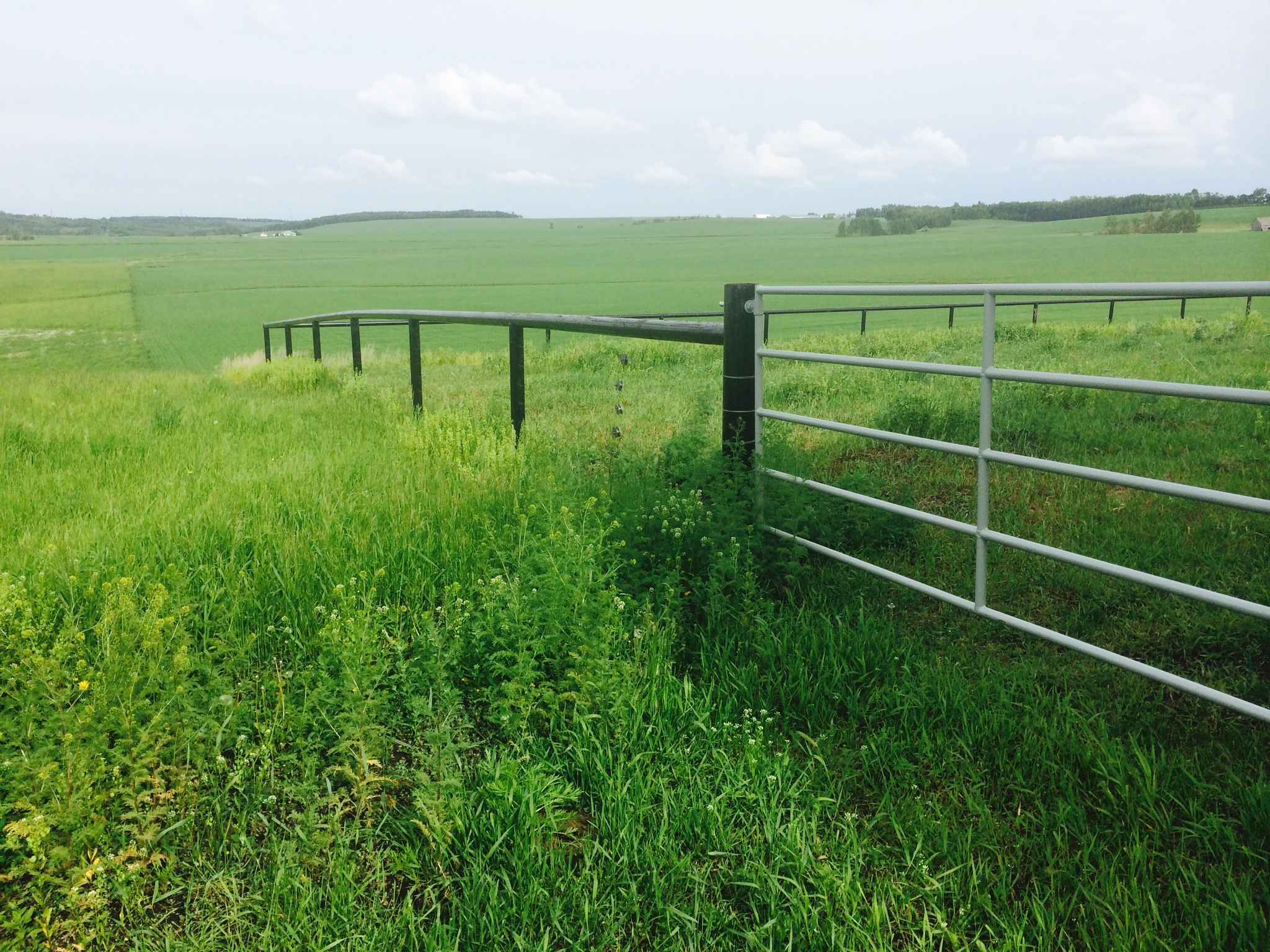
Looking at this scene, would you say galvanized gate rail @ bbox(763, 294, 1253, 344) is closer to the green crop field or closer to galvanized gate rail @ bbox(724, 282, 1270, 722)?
galvanized gate rail @ bbox(724, 282, 1270, 722)

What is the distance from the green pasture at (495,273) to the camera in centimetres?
3744

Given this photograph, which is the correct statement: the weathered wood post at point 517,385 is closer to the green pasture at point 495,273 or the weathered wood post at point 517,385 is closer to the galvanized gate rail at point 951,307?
the galvanized gate rail at point 951,307

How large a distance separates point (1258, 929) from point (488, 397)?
10.1 metres

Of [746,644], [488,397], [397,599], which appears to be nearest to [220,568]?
[397,599]

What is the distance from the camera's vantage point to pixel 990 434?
3674 millimetres

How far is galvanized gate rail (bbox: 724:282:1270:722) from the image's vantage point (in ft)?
9.42

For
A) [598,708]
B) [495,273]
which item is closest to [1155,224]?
[495,273]

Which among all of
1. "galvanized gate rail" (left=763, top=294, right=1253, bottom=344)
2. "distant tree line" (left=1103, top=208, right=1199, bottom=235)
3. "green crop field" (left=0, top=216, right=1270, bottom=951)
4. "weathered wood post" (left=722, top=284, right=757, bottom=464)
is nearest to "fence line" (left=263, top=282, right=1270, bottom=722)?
"weathered wood post" (left=722, top=284, right=757, bottom=464)

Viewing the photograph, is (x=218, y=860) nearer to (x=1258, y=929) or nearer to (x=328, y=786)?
(x=328, y=786)

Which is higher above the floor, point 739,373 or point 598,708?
point 739,373

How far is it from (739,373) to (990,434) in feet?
4.50

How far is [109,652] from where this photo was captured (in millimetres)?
2887

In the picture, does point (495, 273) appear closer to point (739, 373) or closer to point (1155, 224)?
point (1155, 224)

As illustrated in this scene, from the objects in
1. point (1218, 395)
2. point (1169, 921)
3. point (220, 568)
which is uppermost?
point (1218, 395)
